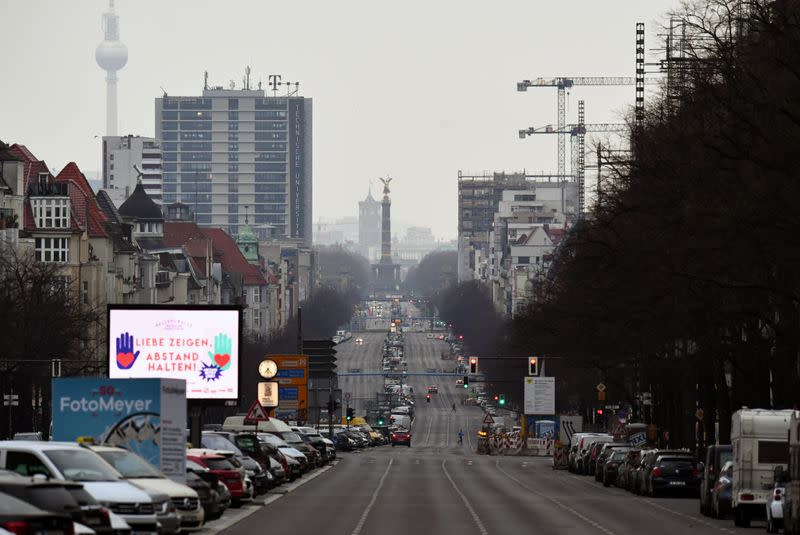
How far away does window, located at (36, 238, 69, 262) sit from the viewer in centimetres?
14812

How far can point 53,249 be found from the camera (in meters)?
149

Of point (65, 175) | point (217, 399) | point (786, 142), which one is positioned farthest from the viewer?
point (65, 175)

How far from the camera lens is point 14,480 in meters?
25.7

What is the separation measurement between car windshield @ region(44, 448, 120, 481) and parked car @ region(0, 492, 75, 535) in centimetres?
938

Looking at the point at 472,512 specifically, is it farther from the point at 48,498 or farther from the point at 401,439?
the point at 401,439

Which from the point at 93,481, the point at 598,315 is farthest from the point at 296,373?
the point at 93,481

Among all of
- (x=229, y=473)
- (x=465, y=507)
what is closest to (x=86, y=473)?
(x=229, y=473)

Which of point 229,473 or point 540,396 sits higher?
point 540,396

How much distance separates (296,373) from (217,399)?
60.0m

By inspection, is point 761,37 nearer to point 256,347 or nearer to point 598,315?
point 598,315

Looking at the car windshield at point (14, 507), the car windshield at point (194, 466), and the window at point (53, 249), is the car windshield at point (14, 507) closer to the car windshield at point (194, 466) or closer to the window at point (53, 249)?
the car windshield at point (194, 466)

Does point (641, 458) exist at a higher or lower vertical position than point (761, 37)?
lower

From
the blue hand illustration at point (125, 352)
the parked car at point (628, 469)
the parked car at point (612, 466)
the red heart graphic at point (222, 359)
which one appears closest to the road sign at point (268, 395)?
the parked car at point (612, 466)

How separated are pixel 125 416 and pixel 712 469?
1742 cm
